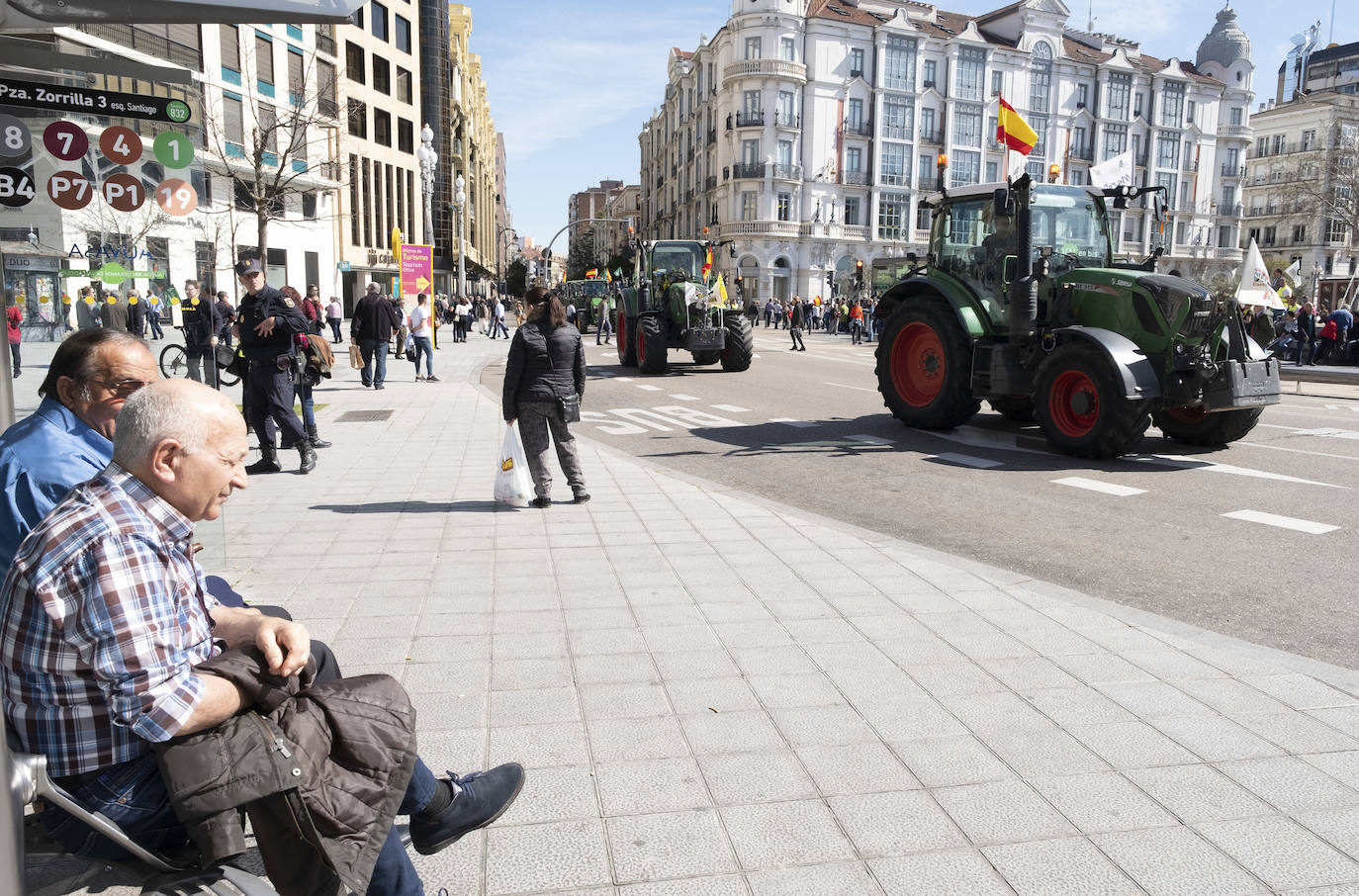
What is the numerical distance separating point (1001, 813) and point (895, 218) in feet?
219

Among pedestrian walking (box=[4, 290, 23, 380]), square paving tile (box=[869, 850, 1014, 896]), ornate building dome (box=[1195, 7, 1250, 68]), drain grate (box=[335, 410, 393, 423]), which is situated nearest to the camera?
square paving tile (box=[869, 850, 1014, 896])

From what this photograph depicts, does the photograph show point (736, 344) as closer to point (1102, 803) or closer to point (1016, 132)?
point (1016, 132)

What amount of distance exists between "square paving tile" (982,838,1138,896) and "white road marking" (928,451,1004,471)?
6.83 metres

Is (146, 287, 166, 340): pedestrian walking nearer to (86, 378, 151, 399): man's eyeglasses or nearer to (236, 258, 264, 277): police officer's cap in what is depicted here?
(86, 378, 151, 399): man's eyeglasses

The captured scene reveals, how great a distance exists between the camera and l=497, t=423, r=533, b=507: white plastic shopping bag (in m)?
7.14

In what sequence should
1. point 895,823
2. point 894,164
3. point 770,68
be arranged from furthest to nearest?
point 894,164, point 770,68, point 895,823

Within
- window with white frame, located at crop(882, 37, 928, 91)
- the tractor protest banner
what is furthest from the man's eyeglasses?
window with white frame, located at crop(882, 37, 928, 91)

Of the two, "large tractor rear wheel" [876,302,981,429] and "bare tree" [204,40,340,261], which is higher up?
"bare tree" [204,40,340,261]

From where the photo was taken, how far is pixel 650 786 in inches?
120

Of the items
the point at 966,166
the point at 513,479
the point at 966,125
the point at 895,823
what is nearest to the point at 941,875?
the point at 895,823

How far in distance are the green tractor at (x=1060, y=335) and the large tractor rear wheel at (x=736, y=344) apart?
8259 millimetres

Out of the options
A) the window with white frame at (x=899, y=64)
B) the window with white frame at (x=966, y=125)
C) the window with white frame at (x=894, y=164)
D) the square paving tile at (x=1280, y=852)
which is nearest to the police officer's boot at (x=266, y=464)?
the square paving tile at (x=1280, y=852)

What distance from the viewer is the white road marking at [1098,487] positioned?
8.03 meters

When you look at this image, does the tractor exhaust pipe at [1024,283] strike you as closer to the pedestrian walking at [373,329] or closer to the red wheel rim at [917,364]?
the red wheel rim at [917,364]
